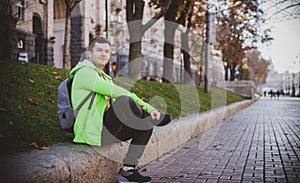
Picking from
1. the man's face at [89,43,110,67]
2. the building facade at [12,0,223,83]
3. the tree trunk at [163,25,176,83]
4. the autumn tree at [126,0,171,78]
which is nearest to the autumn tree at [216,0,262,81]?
the building facade at [12,0,223,83]

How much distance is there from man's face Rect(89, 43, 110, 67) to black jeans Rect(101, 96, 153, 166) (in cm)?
47

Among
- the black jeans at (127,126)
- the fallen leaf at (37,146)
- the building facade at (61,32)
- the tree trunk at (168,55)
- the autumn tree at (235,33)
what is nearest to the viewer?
the fallen leaf at (37,146)

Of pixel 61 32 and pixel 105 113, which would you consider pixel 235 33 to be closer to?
pixel 61 32

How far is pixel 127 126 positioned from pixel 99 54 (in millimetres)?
833

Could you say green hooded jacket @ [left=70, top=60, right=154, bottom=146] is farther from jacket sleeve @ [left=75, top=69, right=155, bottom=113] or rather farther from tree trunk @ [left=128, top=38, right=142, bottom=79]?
tree trunk @ [left=128, top=38, right=142, bottom=79]

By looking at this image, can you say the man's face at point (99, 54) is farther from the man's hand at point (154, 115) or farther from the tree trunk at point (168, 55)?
the tree trunk at point (168, 55)

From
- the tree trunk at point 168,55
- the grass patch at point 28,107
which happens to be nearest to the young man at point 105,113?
the grass patch at point 28,107

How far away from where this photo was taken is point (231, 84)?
37000 millimetres

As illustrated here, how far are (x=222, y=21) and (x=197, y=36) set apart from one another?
22.4 feet

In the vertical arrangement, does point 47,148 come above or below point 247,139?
above

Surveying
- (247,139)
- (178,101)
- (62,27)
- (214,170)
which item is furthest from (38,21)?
(214,170)

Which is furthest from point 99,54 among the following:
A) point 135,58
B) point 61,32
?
point 61,32

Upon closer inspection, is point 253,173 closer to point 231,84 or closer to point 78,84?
point 78,84

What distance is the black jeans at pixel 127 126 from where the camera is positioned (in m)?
3.80
